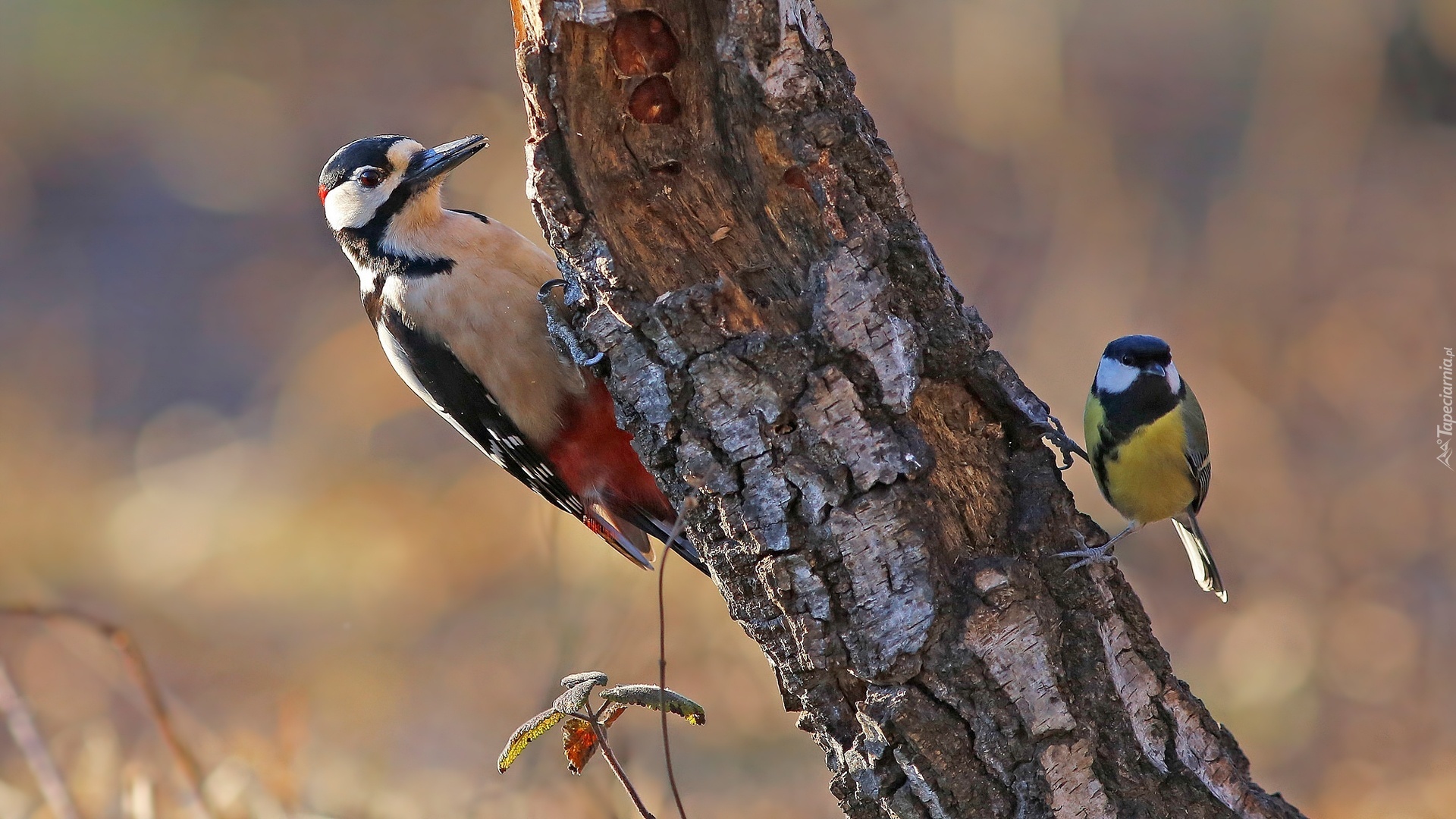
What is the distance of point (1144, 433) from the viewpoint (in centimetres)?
301

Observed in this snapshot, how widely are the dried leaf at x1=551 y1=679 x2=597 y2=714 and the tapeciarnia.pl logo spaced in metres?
4.91

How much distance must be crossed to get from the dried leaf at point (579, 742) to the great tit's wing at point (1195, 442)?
5.75ft

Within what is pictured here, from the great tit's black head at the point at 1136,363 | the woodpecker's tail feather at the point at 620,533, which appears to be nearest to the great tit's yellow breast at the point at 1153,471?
the great tit's black head at the point at 1136,363

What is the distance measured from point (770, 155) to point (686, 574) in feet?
10.8

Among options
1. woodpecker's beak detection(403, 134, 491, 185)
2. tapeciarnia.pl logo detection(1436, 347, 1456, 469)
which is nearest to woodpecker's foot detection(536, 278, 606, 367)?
woodpecker's beak detection(403, 134, 491, 185)

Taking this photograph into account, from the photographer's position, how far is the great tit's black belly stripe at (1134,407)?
302 centimetres

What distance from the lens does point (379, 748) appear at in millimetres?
4660

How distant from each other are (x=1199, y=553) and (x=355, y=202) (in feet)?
8.95

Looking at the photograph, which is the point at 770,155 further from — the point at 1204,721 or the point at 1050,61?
the point at 1050,61

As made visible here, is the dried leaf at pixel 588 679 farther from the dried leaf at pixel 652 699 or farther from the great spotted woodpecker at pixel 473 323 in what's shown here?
the great spotted woodpecker at pixel 473 323

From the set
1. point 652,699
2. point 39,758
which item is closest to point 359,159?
point 39,758

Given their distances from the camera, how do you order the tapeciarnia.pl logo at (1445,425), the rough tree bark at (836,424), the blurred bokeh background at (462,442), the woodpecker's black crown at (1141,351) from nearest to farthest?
the rough tree bark at (836,424), the woodpecker's black crown at (1141,351), the blurred bokeh background at (462,442), the tapeciarnia.pl logo at (1445,425)

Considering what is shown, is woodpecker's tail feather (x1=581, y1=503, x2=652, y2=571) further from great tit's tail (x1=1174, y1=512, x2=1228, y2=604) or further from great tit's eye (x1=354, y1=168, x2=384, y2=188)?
great tit's tail (x1=1174, y1=512, x2=1228, y2=604)

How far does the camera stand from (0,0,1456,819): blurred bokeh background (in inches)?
183
